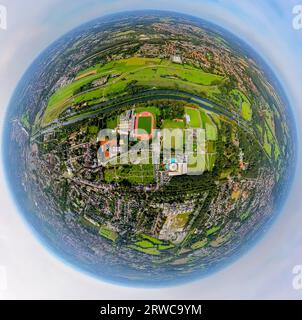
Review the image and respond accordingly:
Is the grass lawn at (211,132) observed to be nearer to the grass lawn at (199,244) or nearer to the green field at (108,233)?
the grass lawn at (199,244)

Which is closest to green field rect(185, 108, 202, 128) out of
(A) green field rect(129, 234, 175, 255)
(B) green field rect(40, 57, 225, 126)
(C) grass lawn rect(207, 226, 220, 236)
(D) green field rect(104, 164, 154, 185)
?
(B) green field rect(40, 57, 225, 126)

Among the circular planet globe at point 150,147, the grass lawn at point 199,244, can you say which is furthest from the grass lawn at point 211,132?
the grass lawn at point 199,244

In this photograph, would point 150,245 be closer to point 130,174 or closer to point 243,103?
point 130,174

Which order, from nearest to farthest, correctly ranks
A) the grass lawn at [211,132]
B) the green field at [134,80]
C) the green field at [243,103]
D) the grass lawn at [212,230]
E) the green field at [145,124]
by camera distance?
1. the green field at [145,124]
2. the grass lawn at [211,132]
3. the green field at [134,80]
4. the green field at [243,103]
5. the grass lawn at [212,230]

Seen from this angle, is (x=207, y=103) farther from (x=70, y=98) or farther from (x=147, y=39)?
(x=70, y=98)

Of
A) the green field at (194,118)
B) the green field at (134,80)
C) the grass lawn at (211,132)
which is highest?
the green field at (134,80)

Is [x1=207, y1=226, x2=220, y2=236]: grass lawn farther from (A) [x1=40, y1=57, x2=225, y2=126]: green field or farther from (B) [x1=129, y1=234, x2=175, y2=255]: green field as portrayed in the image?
(A) [x1=40, y1=57, x2=225, y2=126]: green field
